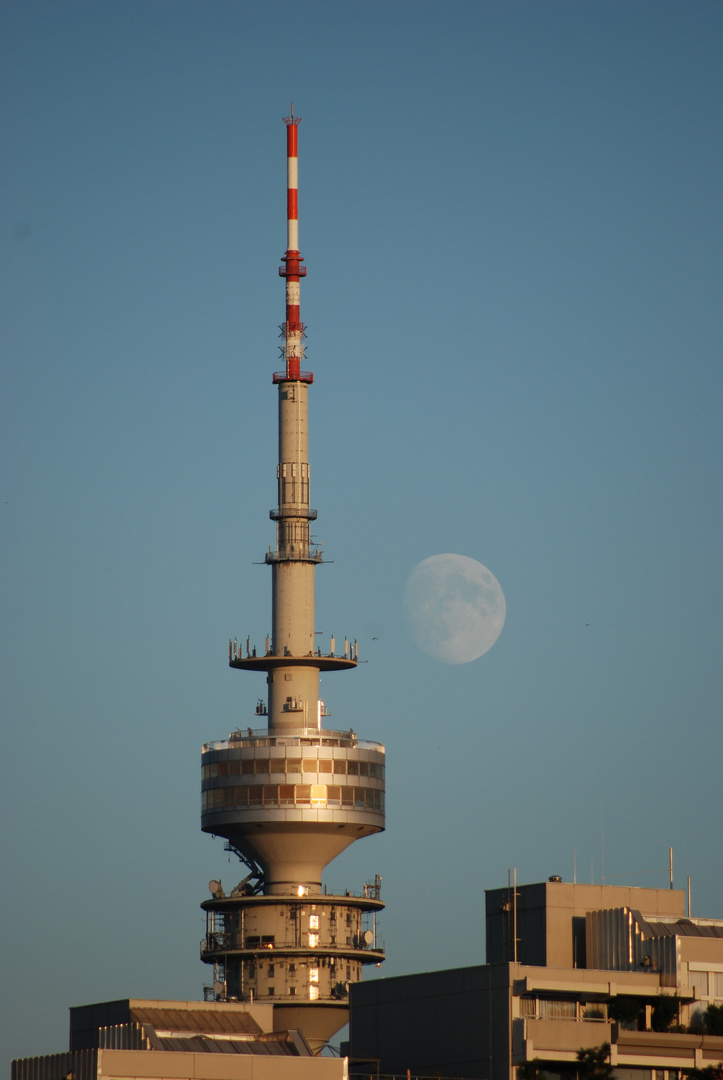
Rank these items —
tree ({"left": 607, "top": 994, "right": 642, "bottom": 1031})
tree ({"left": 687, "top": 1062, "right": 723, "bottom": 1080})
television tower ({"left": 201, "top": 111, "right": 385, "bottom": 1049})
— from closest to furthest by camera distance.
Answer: tree ({"left": 687, "top": 1062, "right": 723, "bottom": 1080})
tree ({"left": 607, "top": 994, "right": 642, "bottom": 1031})
television tower ({"left": 201, "top": 111, "right": 385, "bottom": 1049})

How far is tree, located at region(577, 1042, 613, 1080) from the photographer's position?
4469 inches

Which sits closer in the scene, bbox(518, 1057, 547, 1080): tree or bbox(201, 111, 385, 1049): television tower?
bbox(518, 1057, 547, 1080): tree

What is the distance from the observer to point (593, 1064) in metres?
114

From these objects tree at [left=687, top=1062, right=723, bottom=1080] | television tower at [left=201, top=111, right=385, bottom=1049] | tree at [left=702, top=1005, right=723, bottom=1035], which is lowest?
tree at [left=687, top=1062, right=723, bottom=1080]

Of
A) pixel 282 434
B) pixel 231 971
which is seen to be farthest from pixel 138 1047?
pixel 282 434

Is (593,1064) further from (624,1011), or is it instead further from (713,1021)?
(713,1021)

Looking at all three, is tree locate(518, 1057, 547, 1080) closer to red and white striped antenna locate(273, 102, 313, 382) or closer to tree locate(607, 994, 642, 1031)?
tree locate(607, 994, 642, 1031)

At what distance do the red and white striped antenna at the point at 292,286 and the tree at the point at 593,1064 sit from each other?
9180 centimetres

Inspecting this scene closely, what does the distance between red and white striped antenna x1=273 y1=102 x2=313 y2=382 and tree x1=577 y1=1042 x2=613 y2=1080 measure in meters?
91.8

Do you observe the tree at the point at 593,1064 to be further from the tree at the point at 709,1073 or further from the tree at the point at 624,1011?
the tree at the point at 709,1073

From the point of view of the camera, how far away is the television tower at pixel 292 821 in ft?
595

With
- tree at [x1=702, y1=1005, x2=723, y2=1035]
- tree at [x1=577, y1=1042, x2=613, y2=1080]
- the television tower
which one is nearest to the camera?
tree at [x1=577, y1=1042, x2=613, y2=1080]

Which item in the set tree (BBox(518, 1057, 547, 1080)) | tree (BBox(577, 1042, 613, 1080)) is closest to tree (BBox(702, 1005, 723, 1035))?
tree (BBox(577, 1042, 613, 1080))

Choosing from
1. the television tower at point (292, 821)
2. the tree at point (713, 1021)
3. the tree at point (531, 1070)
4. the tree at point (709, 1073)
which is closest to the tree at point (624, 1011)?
the tree at point (713, 1021)
